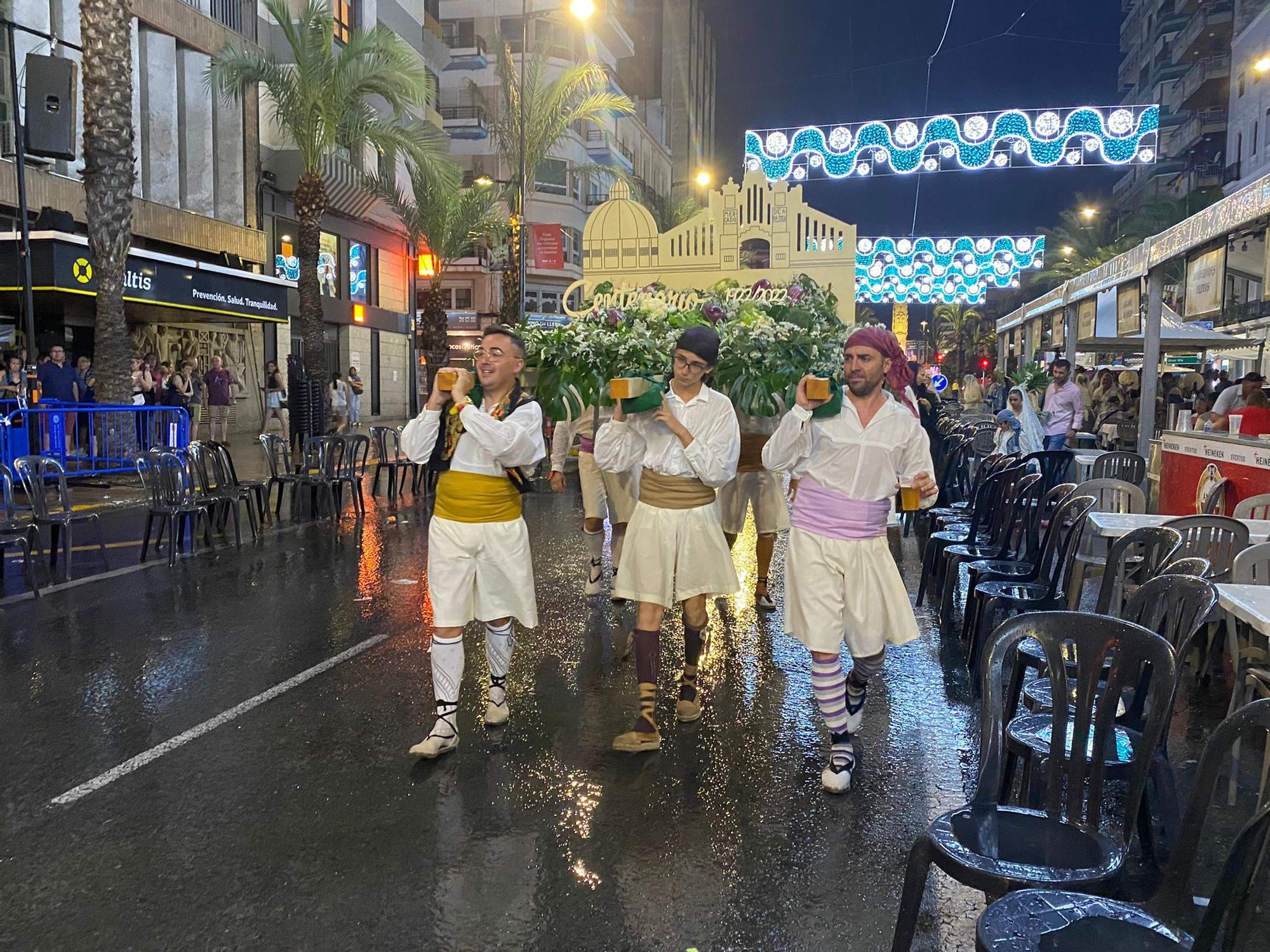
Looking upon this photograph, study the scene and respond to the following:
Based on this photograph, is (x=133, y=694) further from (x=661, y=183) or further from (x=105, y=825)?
(x=661, y=183)

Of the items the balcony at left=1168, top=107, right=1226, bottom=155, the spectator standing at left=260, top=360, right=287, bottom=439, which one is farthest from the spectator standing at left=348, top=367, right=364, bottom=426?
the balcony at left=1168, top=107, right=1226, bottom=155

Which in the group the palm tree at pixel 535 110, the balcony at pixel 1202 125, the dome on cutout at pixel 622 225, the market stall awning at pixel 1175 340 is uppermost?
the balcony at pixel 1202 125

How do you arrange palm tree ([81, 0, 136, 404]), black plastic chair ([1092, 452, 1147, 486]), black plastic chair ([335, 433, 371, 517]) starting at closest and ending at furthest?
black plastic chair ([1092, 452, 1147, 486])
black plastic chair ([335, 433, 371, 517])
palm tree ([81, 0, 136, 404])

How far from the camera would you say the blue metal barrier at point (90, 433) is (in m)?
12.3

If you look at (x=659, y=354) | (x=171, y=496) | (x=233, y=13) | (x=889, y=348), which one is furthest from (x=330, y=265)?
(x=889, y=348)

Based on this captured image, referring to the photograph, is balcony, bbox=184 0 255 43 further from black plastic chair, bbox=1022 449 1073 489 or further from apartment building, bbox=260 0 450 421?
black plastic chair, bbox=1022 449 1073 489

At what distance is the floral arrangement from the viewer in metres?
5.90

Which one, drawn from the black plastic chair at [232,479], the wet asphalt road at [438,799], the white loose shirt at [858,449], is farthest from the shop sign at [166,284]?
the white loose shirt at [858,449]

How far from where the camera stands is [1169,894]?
2449 mm

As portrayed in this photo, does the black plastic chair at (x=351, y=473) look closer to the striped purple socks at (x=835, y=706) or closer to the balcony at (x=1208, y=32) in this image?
the striped purple socks at (x=835, y=706)

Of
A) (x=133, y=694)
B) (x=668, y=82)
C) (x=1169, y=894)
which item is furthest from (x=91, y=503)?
(x=668, y=82)

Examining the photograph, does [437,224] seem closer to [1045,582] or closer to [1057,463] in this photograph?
[1057,463]

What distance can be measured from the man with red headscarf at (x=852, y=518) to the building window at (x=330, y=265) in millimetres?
27900

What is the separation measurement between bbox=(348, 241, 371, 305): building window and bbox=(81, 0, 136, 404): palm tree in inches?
684
